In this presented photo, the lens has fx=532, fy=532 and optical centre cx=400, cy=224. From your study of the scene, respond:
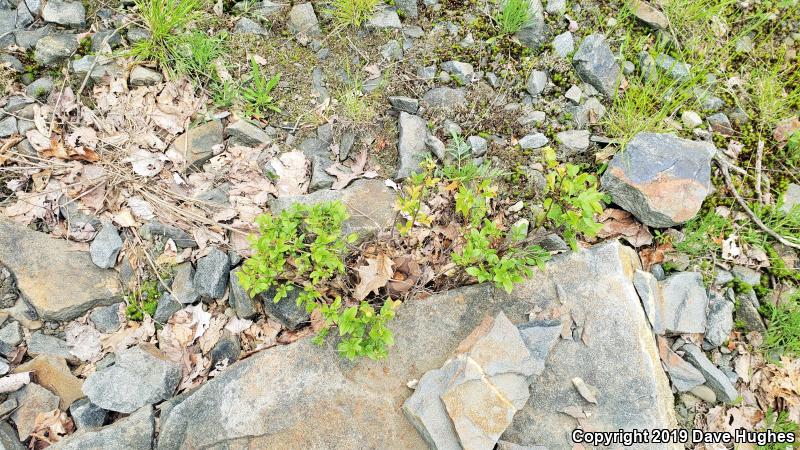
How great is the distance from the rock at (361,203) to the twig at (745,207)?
2694 millimetres

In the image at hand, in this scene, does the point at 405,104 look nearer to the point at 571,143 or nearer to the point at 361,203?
the point at 361,203

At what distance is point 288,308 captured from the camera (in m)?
3.62

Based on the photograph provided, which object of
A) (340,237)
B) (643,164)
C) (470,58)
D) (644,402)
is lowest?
(644,402)

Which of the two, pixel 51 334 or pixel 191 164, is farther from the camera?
pixel 191 164

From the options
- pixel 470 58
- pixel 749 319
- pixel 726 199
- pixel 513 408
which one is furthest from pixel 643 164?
pixel 513 408

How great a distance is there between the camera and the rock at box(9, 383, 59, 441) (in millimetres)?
3373

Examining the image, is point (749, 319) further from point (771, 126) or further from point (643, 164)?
point (771, 126)

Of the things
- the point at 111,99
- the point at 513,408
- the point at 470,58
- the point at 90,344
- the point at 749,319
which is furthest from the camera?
the point at 470,58

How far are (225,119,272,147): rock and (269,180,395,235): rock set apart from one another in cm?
57

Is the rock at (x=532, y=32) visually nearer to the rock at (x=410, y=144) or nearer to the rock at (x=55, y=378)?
the rock at (x=410, y=144)

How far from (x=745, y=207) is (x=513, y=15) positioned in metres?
2.42

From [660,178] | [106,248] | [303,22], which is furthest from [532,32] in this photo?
[106,248]

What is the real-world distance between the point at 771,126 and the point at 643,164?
1542 mm

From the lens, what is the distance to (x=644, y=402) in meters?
3.38
